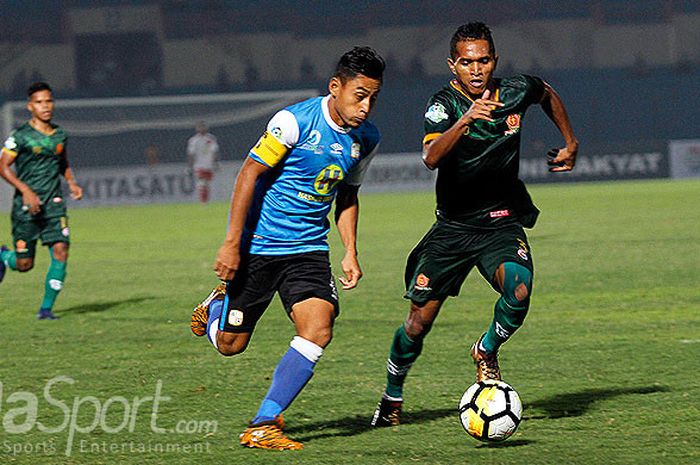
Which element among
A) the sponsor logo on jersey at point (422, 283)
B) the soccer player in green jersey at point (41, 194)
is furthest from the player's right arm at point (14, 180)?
the sponsor logo on jersey at point (422, 283)

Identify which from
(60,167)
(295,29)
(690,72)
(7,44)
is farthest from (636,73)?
Result: (60,167)

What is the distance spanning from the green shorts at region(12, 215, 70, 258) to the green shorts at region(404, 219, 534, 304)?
5427mm

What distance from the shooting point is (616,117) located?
146 ft

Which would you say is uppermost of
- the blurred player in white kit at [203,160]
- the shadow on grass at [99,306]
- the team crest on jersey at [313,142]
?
the team crest on jersey at [313,142]

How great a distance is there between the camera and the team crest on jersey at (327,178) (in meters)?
5.75

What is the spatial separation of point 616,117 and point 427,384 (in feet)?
126

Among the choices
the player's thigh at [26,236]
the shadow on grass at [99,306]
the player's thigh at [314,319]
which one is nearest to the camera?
the player's thigh at [314,319]

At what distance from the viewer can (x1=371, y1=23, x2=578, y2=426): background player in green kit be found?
596cm

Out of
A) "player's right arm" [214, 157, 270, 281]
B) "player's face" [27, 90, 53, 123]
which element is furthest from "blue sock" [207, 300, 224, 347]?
"player's face" [27, 90, 53, 123]

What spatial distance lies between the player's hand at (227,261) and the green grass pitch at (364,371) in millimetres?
779

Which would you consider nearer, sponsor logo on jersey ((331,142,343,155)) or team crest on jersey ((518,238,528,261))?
sponsor logo on jersey ((331,142,343,155))

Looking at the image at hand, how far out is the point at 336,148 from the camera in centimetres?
570

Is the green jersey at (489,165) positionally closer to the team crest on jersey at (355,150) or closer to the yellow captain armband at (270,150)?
the team crest on jersey at (355,150)

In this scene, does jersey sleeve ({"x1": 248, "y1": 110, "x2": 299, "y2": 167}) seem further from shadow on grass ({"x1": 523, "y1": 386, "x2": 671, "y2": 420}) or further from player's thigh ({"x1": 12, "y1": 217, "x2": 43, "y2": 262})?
player's thigh ({"x1": 12, "y1": 217, "x2": 43, "y2": 262})
